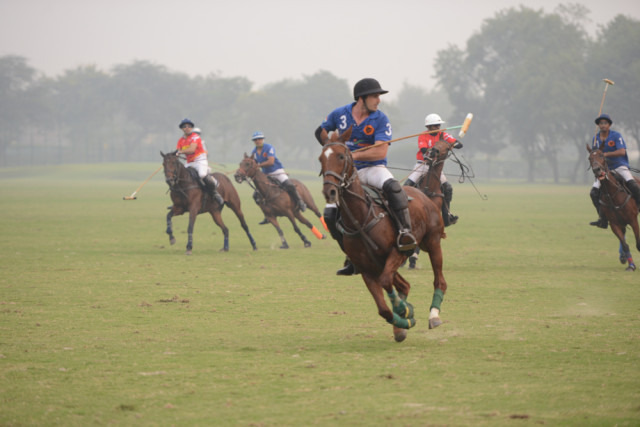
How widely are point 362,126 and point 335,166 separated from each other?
106 centimetres

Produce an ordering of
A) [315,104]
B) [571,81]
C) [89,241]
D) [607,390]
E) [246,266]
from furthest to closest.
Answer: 1. [315,104]
2. [571,81]
3. [89,241]
4. [246,266]
5. [607,390]

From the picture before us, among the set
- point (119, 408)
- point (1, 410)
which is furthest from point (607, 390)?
point (1, 410)

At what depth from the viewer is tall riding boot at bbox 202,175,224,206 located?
776 inches

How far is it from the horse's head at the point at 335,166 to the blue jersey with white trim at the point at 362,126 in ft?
2.09

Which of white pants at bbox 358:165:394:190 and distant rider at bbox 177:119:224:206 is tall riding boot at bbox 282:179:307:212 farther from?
white pants at bbox 358:165:394:190

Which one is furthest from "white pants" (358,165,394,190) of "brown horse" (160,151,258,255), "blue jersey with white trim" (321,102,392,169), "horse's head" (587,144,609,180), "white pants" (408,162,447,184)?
"brown horse" (160,151,258,255)

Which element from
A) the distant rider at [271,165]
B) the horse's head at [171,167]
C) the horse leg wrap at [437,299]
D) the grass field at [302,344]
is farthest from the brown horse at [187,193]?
the horse leg wrap at [437,299]

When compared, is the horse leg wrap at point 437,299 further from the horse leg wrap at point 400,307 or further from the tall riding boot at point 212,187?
the tall riding boot at point 212,187

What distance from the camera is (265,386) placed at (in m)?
6.85

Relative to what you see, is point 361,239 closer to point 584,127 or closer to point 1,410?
point 1,410

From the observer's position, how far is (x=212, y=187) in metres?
19.8

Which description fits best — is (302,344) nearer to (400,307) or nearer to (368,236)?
(400,307)

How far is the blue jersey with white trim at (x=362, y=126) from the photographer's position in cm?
921

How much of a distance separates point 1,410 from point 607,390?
16.1ft
